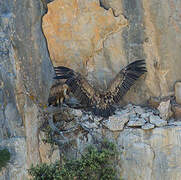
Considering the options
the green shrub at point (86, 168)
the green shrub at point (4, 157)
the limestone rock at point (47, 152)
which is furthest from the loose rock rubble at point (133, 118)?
the green shrub at point (4, 157)

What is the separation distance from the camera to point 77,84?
20.4 feet

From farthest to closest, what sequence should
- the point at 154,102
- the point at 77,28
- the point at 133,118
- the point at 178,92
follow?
the point at 77,28 → the point at 154,102 → the point at 178,92 → the point at 133,118

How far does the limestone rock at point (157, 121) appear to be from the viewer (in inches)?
230

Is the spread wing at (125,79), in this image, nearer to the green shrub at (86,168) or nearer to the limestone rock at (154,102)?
the limestone rock at (154,102)

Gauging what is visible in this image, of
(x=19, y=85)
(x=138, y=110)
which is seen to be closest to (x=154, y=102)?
(x=138, y=110)

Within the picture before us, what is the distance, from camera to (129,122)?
6031 mm

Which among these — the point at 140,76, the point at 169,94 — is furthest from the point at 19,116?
the point at 169,94

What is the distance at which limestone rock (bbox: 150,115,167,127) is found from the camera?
5844 mm

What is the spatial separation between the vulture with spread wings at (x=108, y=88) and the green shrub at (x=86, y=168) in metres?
0.67

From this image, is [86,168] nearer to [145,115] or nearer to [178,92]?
[145,115]

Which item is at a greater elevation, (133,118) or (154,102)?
(154,102)

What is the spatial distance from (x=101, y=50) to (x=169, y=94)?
1355 mm

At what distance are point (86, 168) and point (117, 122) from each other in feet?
2.84

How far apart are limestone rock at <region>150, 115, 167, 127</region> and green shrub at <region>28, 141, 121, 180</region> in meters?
0.72
